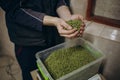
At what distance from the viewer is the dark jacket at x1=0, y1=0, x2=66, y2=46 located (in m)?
0.74

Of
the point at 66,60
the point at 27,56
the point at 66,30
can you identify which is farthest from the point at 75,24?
the point at 27,56

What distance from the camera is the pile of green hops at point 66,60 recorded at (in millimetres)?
672

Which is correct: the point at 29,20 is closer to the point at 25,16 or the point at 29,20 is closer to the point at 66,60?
the point at 25,16

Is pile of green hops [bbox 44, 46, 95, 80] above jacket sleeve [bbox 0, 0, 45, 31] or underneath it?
underneath

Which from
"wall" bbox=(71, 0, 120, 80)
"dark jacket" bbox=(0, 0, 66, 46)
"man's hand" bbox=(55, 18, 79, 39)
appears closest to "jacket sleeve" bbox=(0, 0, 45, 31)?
"dark jacket" bbox=(0, 0, 66, 46)

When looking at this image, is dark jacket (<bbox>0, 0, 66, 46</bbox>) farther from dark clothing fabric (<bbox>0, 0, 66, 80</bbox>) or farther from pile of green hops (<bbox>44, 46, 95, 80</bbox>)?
pile of green hops (<bbox>44, 46, 95, 80</bbox>)

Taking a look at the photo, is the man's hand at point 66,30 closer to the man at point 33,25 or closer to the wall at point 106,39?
the man at point 33,25

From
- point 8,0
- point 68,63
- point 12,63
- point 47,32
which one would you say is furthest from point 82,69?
point 12,63

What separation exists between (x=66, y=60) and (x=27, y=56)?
307 mm

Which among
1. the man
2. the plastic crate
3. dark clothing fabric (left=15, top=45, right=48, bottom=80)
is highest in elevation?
the man

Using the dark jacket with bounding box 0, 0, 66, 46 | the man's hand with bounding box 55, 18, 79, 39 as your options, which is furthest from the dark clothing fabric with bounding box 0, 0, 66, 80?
the man's hand with bounding box 55, 18, 79, 39

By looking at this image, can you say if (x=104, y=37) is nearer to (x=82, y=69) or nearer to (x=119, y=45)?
(x=119, y=45)

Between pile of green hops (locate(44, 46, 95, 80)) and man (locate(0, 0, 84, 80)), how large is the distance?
0.10 metres

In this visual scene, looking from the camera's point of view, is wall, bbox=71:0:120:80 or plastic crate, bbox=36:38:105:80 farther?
wall, bbox=71:0:120:80
